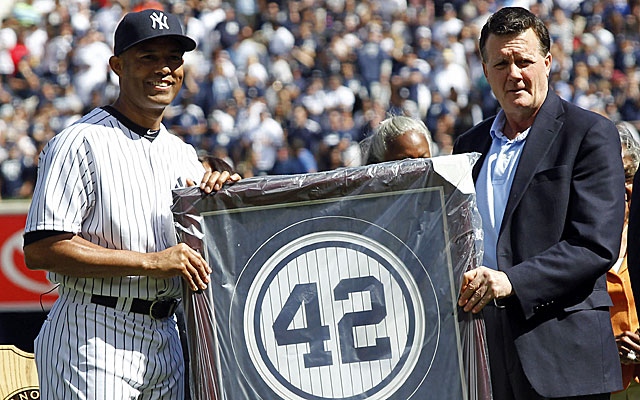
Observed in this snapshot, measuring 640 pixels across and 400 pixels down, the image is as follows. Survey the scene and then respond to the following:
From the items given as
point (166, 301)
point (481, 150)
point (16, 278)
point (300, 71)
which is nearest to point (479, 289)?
point (481, 150)

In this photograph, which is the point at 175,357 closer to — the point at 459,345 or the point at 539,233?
the point at 459,345

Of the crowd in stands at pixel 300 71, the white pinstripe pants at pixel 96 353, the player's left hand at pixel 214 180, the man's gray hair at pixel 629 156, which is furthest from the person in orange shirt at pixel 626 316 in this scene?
the crowd in stands at pixel 300 71

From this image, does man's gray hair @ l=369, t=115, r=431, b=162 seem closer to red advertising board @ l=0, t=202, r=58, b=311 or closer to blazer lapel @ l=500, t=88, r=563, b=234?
blazer lapel @ l=500, t=88, r=563, b=234

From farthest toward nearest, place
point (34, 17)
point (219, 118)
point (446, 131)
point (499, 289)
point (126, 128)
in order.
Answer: point (34, 17), point (219, 118), point (446, 131), point (126, 128), point (499, 289)

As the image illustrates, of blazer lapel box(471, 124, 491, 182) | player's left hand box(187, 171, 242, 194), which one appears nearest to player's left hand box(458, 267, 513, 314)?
blazer lapel box(471, 124, 491, 182)

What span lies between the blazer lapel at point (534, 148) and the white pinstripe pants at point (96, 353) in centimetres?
122

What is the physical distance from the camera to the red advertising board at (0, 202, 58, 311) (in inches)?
242

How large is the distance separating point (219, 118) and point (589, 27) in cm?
581

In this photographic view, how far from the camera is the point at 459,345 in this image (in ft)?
9.23

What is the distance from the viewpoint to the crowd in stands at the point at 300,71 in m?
12.1

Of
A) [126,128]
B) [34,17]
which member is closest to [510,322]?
[126,128]

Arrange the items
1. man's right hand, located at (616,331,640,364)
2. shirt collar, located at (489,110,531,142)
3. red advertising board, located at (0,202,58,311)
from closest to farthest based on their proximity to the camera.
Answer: shirt collar, located at (489,110,531,142)
man's right hand, located at (616,331,640,364)
red advertising board, located at (0,202,58,311)

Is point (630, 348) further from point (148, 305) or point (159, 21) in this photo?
point (159, 21)

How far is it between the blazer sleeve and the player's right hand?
3.11 feet
